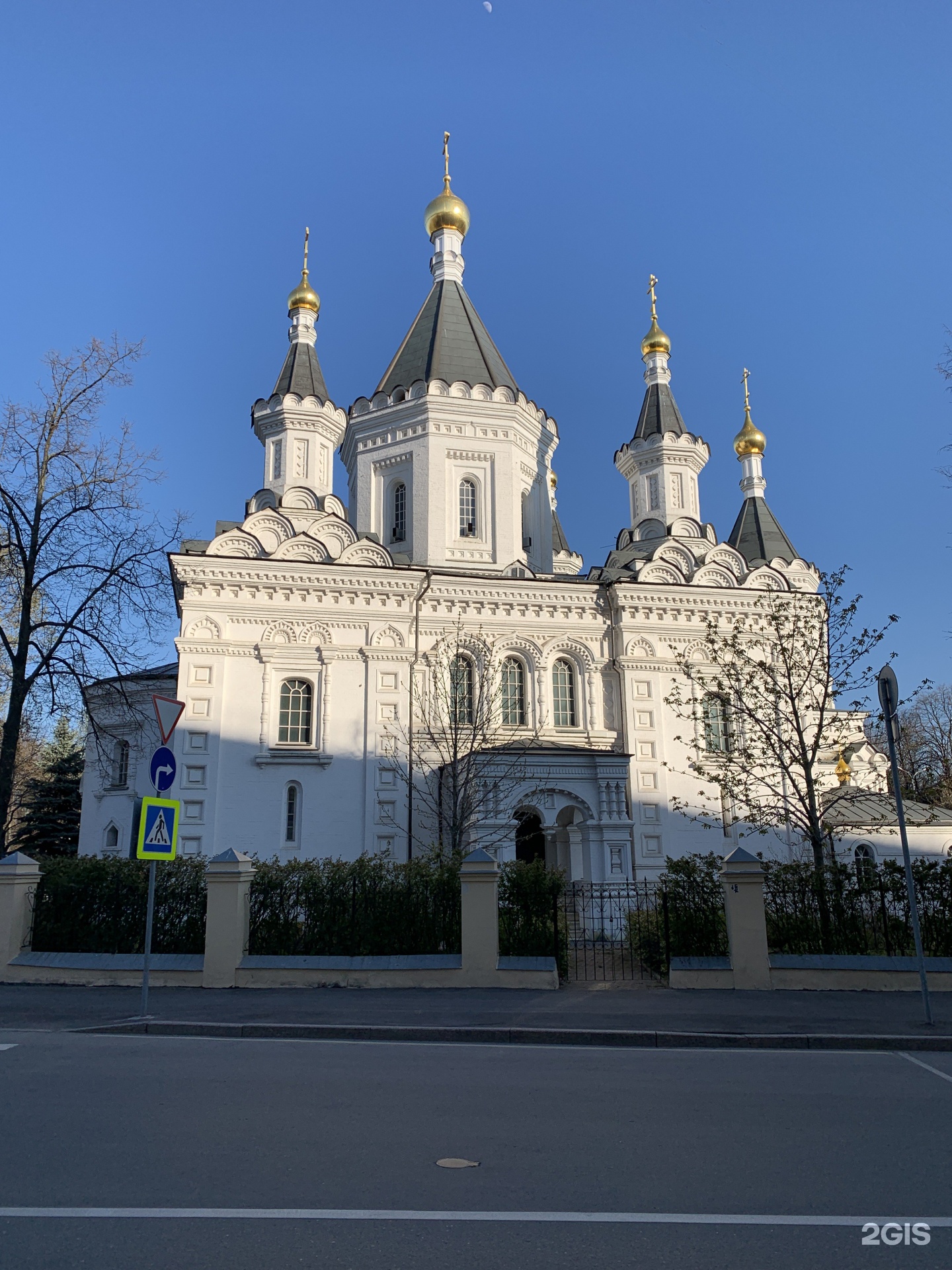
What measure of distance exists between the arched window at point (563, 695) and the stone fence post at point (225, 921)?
12637 mm

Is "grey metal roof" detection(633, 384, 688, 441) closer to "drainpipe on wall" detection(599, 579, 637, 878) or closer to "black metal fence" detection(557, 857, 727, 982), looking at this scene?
"drainpipe on wall" detection(599, 579, 637, 878)

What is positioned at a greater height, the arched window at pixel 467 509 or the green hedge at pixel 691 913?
the arched window at pixel 467 509

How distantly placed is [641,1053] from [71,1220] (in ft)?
16.7

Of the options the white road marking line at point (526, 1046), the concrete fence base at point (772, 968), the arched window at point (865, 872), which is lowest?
the white road marking line at point (526, 1046)

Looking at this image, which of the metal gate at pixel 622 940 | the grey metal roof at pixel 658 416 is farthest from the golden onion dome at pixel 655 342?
the metal gate at pixel 622 940

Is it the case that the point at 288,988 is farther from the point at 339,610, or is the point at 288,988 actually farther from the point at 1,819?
the point at 339,610

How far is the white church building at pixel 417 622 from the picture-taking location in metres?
21.0

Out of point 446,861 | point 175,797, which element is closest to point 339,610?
point 175,797

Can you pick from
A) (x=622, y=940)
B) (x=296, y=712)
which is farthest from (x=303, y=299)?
(x=622, y=940)

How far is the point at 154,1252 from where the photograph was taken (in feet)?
12.0

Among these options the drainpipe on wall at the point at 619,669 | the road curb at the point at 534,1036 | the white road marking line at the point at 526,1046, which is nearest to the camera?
the white road marking line at the point at 526,1046

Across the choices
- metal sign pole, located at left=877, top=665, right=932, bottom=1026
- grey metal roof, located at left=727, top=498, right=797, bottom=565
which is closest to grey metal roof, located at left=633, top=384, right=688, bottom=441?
grey metal roof, located at left=727, top=498, right=797, bottom=565

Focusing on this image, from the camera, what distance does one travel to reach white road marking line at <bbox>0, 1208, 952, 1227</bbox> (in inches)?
157

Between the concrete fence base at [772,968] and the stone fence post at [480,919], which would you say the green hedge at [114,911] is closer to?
the stone fence post at [480,919]
